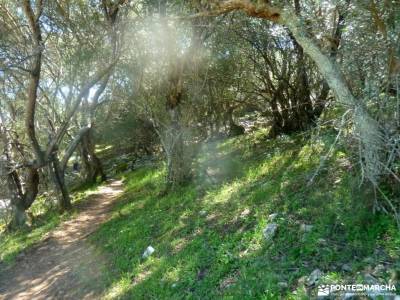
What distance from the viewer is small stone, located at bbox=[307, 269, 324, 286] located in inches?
159

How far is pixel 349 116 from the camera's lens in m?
4.61

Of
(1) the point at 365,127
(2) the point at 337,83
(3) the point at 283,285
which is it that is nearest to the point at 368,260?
(3) the point at 283,285

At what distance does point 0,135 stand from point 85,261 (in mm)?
7122

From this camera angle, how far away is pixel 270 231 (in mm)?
5371

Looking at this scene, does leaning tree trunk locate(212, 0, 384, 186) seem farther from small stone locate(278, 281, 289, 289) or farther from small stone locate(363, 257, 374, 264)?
small stone locate(278, 281, 289, 289)

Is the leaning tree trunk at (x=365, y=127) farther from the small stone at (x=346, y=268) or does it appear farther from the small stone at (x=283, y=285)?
the small stone at (x=283, y=285)

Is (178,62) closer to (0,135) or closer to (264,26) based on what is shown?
(264,26)

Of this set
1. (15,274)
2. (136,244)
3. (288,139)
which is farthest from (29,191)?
(288,139)

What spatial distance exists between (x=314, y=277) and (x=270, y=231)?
4.35 feet

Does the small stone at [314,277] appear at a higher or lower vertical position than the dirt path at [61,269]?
higher

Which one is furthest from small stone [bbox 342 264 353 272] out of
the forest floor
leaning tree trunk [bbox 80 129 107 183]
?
leaning tree trunk [bbox 80 129 107 183]

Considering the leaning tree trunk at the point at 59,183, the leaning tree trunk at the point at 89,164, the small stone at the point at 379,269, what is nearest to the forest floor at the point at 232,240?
the small stone at the point at 379,269

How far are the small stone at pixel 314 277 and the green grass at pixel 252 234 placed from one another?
0.08m

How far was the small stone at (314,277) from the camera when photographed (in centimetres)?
403
